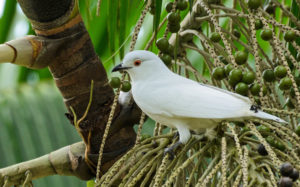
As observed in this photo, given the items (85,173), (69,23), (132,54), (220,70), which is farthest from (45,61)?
(220,70)

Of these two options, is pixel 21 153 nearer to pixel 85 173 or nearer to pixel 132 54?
pixel 85 173

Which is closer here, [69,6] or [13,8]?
[69,6]

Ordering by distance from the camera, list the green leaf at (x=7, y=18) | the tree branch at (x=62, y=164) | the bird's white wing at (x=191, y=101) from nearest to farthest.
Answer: the bird's white wing at (x=191, y=101), the tree branch at (x=62, y=164), the green leaf at (x=7, y=18)

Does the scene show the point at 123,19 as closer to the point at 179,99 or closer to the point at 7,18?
the point at 179,99

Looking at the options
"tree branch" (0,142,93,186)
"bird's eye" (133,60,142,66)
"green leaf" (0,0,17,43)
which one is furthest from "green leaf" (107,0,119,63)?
"green leaf" (0,0,17,43)

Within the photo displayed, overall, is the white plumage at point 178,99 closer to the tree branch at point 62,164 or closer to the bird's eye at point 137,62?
the bird's eye at point 137,62

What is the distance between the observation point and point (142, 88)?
5.19 feet

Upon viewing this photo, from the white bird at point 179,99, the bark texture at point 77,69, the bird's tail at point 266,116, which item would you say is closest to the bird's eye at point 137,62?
the white bird at point 179,99

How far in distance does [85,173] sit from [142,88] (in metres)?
0.34

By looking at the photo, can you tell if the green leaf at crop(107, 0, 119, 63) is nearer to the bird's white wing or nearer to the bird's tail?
the bird's white wing

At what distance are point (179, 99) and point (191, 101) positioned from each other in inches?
1.5

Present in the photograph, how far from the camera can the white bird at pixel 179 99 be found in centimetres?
140

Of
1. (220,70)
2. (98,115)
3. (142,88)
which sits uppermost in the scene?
(220,70)

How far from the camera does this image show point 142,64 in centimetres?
159
